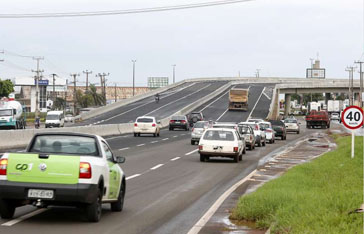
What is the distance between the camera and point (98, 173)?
11.2m

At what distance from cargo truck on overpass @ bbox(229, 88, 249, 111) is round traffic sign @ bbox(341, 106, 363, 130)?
249ft

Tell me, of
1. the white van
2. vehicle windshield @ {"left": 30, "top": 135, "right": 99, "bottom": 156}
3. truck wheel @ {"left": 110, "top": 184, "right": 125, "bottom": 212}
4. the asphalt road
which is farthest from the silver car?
the white van

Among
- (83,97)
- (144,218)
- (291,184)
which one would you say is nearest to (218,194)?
(291,184)

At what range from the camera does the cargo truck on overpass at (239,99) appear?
327 ft

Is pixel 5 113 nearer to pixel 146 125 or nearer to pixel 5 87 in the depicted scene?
pixel 146 125

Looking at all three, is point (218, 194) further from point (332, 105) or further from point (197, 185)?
point (332, 105)

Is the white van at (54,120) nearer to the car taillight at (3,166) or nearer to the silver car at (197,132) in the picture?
the silver car at (197,132)

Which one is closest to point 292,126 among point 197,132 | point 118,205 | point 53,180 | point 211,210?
point 197,132

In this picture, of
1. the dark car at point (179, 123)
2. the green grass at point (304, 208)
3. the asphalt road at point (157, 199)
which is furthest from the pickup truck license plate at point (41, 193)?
the dark car at point (179, 123)

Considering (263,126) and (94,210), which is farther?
(263,126)

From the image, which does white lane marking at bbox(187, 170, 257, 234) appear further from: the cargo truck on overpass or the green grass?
the cargo truck on overpass

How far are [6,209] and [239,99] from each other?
293 feet

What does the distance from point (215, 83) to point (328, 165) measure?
12776cm

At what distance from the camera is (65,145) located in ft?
38.5
